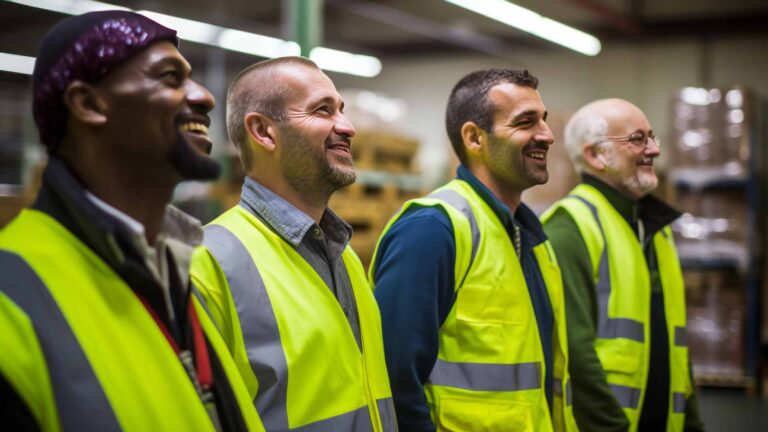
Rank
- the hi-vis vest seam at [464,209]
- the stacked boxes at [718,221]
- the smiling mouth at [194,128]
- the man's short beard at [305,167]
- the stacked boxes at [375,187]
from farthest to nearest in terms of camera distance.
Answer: the stacked boxes at [718,221]
the stacked boxes at [375,187]
the hi-vis vest seam at [464,209]
the man's short beard at [305,167]
the smiling mouth at [194,128]

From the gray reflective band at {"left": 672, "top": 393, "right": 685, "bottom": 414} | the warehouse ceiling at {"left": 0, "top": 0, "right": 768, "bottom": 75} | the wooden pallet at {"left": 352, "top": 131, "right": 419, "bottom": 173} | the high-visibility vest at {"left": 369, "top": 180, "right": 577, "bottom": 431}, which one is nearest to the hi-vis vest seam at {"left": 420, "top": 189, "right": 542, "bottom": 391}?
the high-visibility vest at {"left": 369, "top": 180, "right": 577, "bottom": 431}

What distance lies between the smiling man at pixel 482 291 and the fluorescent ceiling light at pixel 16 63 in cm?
188

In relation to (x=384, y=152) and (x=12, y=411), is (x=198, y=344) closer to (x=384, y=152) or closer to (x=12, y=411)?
(x=12, y=411)

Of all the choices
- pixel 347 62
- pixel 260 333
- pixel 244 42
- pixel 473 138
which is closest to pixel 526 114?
pixel 473 138

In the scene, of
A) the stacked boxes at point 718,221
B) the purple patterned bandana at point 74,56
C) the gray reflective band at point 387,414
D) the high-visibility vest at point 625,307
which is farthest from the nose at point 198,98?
the stacked boxes at point 718,221

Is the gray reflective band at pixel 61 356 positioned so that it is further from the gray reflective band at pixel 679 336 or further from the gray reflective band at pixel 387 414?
the gray reflective band at pixel 679 336

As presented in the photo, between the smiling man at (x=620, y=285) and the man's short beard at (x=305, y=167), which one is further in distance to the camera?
the smiling man at (x=620, y=285)

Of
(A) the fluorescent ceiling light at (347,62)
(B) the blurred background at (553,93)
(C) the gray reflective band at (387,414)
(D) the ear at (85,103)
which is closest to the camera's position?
(D) the ear at (85,103)

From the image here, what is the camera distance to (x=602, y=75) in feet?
44.2

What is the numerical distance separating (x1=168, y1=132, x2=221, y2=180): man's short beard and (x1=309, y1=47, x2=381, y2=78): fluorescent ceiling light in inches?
406

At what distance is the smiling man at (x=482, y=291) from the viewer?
2.43m

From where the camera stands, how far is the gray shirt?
84.8 inches

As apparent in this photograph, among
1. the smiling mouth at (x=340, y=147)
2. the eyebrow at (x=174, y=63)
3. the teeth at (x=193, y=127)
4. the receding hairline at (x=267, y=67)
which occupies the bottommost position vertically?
the smiling mouth at (x=340, y=147)

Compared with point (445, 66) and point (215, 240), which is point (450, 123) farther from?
point (445, 66)
